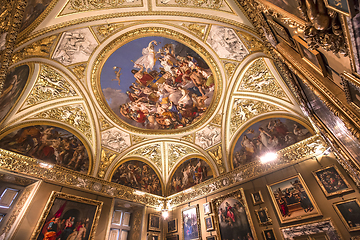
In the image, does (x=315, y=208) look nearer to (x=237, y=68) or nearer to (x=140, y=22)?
(x=237, y=68)

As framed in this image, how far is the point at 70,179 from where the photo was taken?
31.6ft

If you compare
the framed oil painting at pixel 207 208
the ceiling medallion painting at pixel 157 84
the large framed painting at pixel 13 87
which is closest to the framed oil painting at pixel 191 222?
the framed oil painting at pixel 207 208

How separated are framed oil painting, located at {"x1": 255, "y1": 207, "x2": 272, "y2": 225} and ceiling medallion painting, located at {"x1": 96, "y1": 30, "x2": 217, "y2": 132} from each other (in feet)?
19.9

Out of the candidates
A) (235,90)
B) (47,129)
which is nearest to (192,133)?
(235,90)

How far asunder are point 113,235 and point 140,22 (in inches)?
494

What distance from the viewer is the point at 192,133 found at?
12.6 metres

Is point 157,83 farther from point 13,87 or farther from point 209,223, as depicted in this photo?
point 209,223

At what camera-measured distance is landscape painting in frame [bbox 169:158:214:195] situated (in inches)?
488

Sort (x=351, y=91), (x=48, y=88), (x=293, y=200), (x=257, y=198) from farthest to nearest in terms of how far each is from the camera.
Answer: (x=48, y=88)
(x=257, y=198)
(x=293, y=200)
(x=351, y=91)

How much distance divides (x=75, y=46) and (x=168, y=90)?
5070 millimetres

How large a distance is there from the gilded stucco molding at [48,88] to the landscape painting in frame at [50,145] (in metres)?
1.48

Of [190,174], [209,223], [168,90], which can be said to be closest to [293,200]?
[209,223]

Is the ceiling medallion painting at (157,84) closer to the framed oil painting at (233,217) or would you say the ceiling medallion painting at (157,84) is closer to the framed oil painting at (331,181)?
the framed oil painting at (233,217)

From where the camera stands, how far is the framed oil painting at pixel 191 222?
34.6 feet
